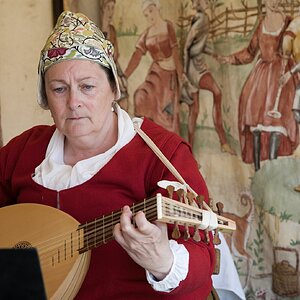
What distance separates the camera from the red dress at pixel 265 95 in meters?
Result: 2.00

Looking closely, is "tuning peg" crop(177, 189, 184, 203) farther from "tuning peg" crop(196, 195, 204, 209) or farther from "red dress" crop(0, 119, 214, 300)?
"red dress" crop(0, 119, 214, 300)

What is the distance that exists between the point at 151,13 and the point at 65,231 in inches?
47.7

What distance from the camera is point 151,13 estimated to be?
2379 millimetres

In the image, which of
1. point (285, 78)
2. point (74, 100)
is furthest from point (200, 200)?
Result: point (285, 78)

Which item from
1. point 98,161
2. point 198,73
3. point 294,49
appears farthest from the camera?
point 198,73

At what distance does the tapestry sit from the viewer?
6.59 feet

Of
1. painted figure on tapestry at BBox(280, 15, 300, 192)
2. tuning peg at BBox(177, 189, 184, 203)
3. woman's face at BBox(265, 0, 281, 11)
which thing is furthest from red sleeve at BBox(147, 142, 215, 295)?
woman's face at BBox(265, 0, 281, 11)

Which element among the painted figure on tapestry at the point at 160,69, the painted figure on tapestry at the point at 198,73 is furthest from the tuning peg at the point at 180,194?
the painted figure on tapestry at the point at 160,69

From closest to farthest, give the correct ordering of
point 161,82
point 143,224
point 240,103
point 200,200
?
point 143,224
point 200,200
point 240,103
point 161,82

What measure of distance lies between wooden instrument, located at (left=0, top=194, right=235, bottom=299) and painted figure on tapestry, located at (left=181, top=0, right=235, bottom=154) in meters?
0.89

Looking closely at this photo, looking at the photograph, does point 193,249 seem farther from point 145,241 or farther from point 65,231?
point 65,231

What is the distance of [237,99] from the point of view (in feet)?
6.96

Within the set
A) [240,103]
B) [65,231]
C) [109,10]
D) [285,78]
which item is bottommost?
[65,231]

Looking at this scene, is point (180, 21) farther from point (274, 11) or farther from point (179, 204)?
point (179, 204)
